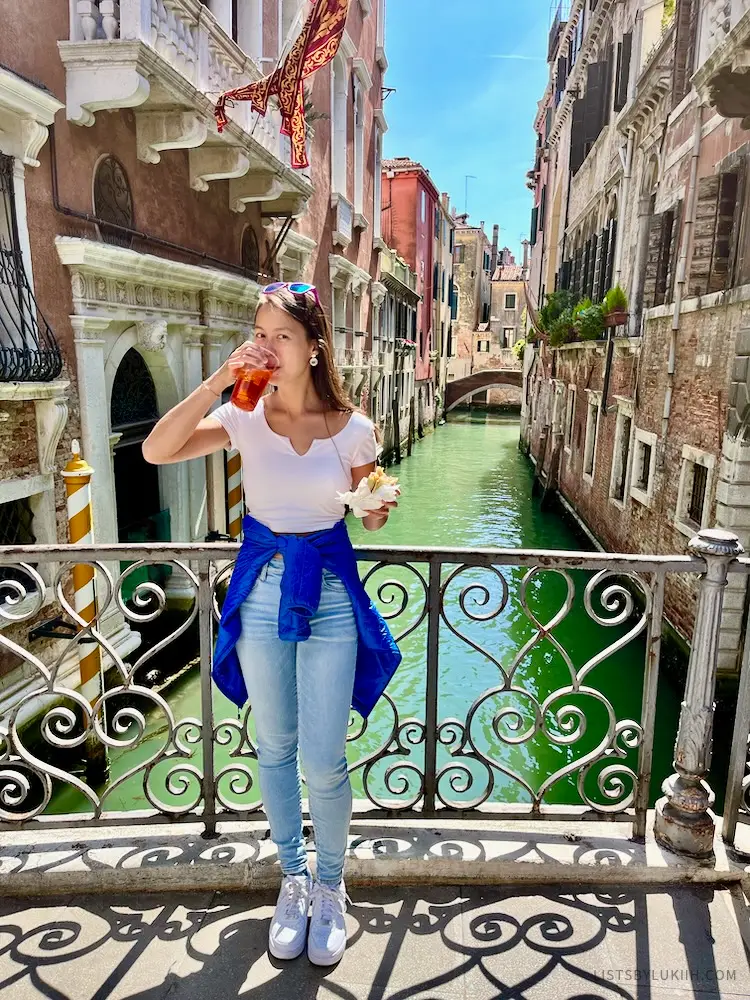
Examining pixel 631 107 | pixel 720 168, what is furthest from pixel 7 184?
pixel 631 107

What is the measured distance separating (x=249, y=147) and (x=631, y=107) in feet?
18.5

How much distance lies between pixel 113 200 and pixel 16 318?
174 cm

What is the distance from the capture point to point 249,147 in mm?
7086

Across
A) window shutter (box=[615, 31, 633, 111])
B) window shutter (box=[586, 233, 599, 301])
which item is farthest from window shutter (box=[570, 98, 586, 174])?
window shutter (box=[586, 233, 599, 301])

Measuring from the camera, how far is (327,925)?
66.7 inches

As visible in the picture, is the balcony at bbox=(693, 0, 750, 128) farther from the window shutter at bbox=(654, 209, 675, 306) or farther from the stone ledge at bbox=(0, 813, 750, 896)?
the stone ledge at bbox=(0, 813, 750, 896)

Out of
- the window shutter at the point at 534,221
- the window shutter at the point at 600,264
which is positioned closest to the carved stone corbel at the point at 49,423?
the window shutter at the point at 600,264

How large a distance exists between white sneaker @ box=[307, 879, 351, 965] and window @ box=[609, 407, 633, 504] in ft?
30.0

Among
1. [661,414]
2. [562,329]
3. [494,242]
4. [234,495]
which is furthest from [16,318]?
[494,242]

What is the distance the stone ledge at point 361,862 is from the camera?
6.24 ft

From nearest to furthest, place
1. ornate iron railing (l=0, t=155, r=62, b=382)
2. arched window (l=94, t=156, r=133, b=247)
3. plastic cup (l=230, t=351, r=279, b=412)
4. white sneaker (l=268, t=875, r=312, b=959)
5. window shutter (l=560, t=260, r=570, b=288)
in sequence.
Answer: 1. plastic cup (l=230, t=351, r=279, b=412)
2. white sneaker (l=268, t=875, r=312, b=959)
3. ornate iron railing (l=0, t=155, r=62, b=382)
4. arched window (l=94, t=156, r=133, b=247)
5. window shutter (l=560, t=260, r=570, b=288)

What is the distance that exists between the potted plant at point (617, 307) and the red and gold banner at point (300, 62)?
554cm

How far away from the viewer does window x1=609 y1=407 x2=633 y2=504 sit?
403 inches

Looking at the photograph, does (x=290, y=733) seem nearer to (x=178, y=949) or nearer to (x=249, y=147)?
(x=178, y=949)
